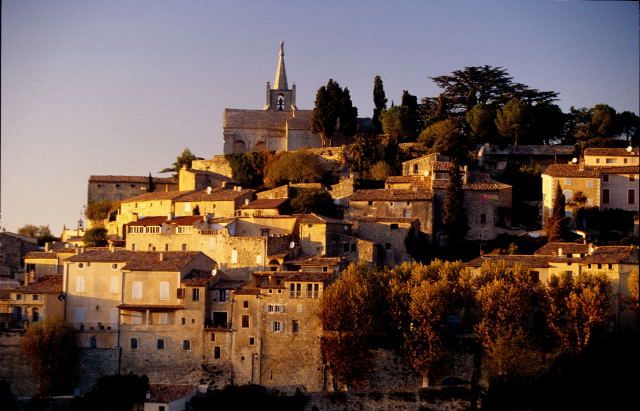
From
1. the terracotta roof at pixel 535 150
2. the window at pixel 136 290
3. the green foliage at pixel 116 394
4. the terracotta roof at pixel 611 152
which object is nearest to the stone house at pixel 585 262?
the terracotta roof at pixel 611 152

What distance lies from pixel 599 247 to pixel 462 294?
214 inches

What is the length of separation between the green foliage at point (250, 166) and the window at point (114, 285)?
1489cm

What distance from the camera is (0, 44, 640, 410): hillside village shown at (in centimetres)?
3947

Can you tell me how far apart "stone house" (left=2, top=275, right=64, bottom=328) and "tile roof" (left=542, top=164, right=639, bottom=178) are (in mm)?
19135

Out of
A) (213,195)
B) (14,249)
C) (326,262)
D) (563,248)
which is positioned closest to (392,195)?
(326,262)

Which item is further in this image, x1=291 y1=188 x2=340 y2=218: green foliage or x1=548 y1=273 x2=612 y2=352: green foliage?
x1=291 y1=188 x2=340 y2=218: green foliage

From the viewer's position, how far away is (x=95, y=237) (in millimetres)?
53688

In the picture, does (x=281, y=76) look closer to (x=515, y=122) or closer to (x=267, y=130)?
(x=267, y=130)

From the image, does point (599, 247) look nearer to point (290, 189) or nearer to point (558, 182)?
point (558, 182)

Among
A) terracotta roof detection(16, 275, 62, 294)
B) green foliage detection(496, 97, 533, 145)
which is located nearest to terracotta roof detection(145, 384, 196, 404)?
terracotta roof detection(16, 275, 62, 294)

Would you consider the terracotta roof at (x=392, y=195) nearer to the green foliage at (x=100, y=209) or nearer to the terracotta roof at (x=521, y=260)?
the terracotta roof at (x=521, y=260)

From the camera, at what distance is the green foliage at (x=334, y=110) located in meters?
58.1

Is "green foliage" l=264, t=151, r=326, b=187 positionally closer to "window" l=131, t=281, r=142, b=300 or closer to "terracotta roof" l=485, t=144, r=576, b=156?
"terracotta roof" l=485, t=144, r=576, b=156

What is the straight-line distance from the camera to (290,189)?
52.0 metres
